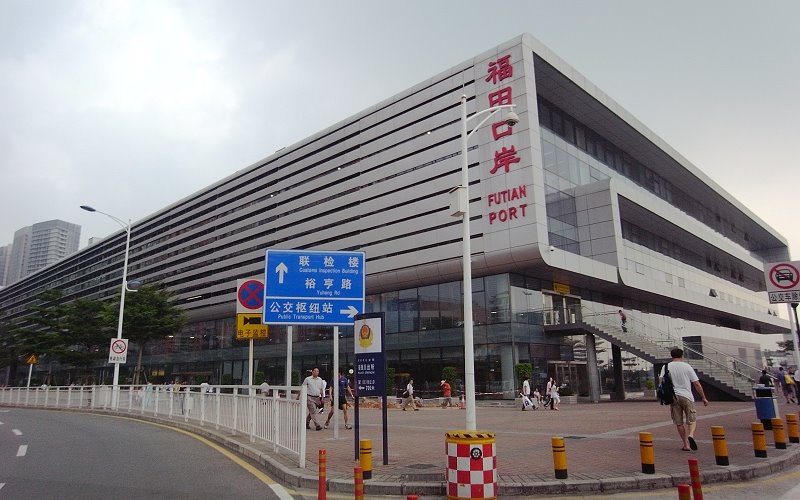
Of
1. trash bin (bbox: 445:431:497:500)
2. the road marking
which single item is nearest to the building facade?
the road marking

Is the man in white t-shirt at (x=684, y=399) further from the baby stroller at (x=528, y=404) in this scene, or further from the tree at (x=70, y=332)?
the tree at (x=70, y=332)

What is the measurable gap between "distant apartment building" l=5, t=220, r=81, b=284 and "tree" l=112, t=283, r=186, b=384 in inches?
6753

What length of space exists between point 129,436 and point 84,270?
301ft

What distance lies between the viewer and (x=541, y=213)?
31.5 m

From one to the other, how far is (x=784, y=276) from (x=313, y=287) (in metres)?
→ 10.7

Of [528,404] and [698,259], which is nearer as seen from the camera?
[528,404]

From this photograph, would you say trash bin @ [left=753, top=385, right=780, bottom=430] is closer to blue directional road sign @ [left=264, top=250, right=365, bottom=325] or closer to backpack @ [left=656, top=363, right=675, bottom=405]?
backpack @ [left=656, top=363, right=675, bottom=405]

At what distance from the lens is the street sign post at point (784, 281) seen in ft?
39.6

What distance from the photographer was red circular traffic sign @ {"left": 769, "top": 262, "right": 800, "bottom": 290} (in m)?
12.1

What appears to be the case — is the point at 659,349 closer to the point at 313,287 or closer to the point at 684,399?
the point at 684,399

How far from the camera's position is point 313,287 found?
12383mm

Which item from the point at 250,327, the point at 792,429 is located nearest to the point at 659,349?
the point at 792,429

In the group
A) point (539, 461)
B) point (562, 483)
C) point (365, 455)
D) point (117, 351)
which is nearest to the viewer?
point (562, 483)

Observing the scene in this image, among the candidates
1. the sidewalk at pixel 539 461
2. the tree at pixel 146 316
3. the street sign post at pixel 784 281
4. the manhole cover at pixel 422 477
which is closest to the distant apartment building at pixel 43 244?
the tree at pixel 146 316
